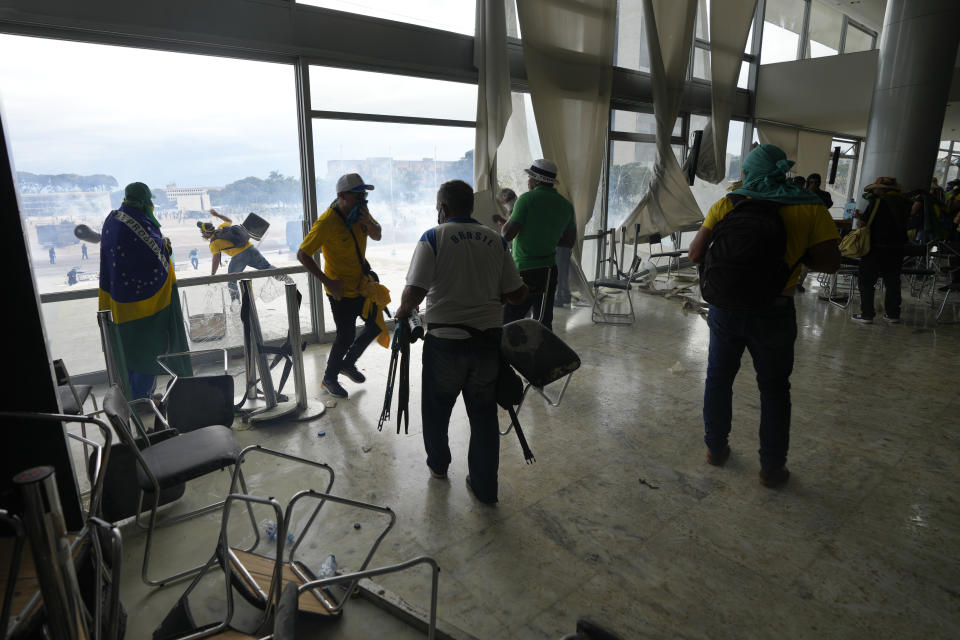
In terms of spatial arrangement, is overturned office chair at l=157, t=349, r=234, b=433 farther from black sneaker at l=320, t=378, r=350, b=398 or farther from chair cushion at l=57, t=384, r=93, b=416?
black sneaker at l=320, t=378, r=350, b=398

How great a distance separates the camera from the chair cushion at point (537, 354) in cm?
254

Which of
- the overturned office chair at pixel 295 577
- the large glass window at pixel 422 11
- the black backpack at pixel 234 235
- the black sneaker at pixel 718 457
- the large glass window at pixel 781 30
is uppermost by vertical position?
the large glass window at pixel 781 30

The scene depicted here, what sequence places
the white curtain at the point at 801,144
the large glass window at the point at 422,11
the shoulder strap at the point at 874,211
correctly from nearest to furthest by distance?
the large glass window at the point at 422,11 < the shoulder strap at the point at 874,211 < the white curtain at the point at 801,144

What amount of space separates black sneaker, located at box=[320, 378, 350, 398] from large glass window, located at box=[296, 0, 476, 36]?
9.90 feet

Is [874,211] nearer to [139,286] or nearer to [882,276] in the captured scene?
[882,276]

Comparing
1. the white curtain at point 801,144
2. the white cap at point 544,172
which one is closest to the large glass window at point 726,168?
the white curtain at point 801,144

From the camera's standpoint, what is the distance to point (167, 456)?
2.12 m

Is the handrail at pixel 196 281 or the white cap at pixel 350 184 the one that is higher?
the white cap at pixel 350 184

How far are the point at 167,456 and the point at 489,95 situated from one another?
4.48 meters

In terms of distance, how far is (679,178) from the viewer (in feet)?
24.2

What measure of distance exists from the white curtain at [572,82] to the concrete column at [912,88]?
4023mm

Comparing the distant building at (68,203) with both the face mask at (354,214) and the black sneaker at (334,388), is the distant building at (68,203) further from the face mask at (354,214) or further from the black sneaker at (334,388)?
the black sneaker at (334,388)

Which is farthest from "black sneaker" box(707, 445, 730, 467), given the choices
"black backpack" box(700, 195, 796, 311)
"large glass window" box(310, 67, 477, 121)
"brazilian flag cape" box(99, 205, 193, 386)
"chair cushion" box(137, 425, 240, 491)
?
"large glass window" box(310, 67, 477, 121)

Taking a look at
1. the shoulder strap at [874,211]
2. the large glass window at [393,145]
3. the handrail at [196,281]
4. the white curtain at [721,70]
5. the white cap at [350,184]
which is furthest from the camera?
the white curtain at [721,70]
